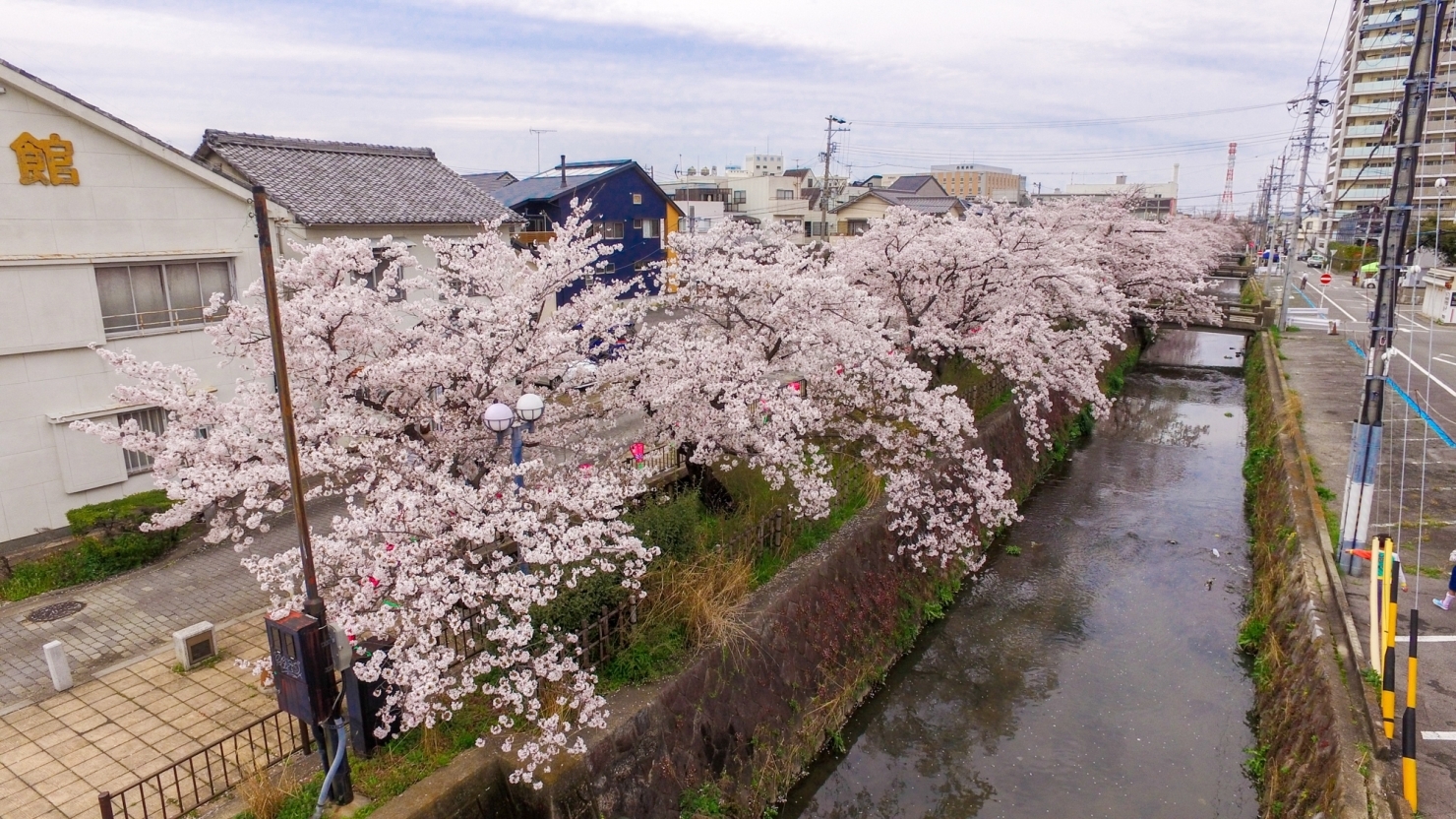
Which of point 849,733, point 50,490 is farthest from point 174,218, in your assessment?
point 849,733

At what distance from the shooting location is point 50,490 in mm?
14148

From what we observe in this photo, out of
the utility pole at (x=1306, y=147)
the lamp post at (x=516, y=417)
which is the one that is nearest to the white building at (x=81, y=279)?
the lamp post at (x=516, y=417)

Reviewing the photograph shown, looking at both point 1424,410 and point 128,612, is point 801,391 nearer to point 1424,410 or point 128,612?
point 128,612

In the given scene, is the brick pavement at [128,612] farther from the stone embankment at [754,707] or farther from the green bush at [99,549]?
the stone embankment at [754,707]

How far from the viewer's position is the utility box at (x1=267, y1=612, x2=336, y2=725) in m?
7.73

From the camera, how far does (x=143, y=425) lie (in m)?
15.6

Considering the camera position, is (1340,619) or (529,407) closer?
(529,407)

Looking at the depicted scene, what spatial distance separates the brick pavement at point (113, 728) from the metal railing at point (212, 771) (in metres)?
0.31

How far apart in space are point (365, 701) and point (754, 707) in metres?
5.39

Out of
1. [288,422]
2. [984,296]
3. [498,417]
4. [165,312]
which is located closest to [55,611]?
[165,312]

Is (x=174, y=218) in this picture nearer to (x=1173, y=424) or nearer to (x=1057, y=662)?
(x=1057, y=662)

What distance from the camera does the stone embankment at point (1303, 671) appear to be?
9.14 meters

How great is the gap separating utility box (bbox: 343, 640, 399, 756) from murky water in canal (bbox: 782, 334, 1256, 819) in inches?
244

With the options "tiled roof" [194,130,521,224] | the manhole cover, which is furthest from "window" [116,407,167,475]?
"tiled roof" [194,130,521,224]
